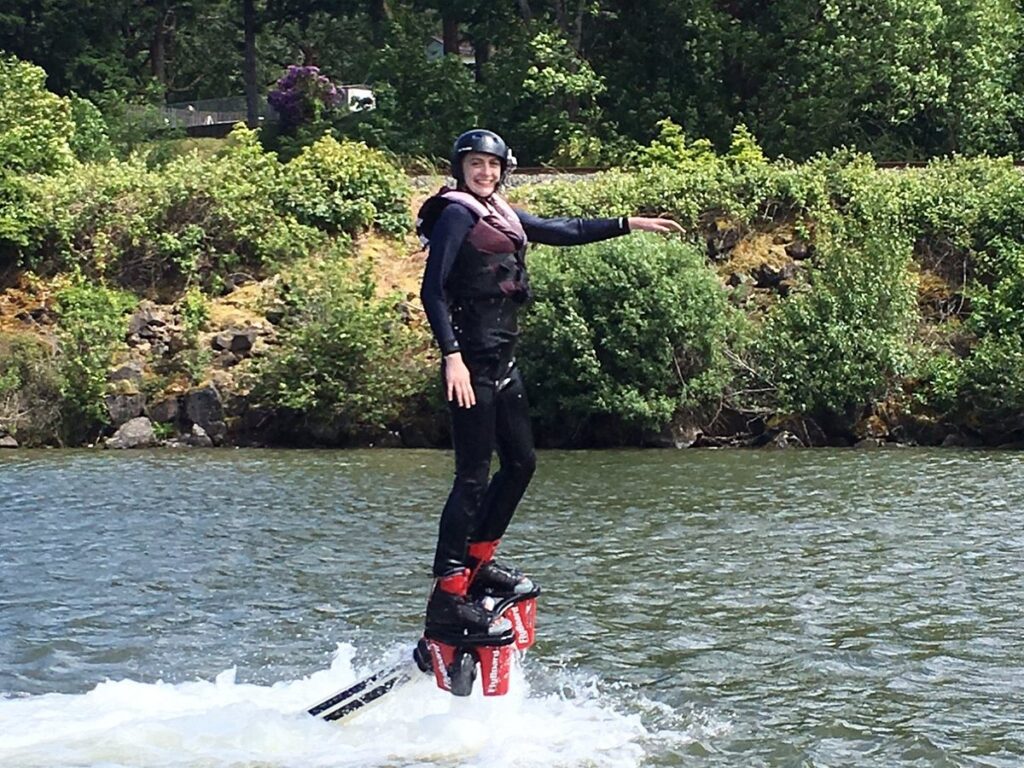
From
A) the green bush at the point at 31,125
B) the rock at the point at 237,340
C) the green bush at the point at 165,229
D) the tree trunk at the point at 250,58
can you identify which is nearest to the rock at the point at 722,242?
the green bush at the point at 165,229

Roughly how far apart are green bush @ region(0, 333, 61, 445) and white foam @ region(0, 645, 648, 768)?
767 inches

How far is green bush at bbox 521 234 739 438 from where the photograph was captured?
26.4 meters

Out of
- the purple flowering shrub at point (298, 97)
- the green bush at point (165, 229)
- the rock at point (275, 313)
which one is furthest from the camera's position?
the purple flowering shrub at point (298, 97)

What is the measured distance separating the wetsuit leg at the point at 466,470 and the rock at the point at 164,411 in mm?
20444

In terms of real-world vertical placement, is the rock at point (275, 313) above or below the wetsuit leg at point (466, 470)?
above

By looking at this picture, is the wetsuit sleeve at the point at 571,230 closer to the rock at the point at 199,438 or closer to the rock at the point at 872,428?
the rock at the point at 872,428

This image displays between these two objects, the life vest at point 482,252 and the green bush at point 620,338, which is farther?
the green bush at point 620,338

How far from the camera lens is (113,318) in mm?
30016

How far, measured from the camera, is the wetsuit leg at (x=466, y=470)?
8547 millimetres

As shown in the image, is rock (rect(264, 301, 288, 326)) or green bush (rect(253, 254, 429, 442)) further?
rock (rect(264, 301, 288, 326))

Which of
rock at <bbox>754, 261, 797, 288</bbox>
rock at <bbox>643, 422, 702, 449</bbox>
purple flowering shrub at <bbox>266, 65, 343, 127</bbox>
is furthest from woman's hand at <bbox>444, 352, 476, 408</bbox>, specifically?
purple flowering shrub at <bbox>266, 65, 343, 127</bbox>

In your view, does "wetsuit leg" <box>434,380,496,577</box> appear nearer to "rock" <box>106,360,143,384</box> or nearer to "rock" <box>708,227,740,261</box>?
"rock" <box>106,360,143,384</box>

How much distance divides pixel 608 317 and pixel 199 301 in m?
8.61

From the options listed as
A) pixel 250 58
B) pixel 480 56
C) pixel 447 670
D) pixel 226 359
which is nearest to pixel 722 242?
pixel 226 359
